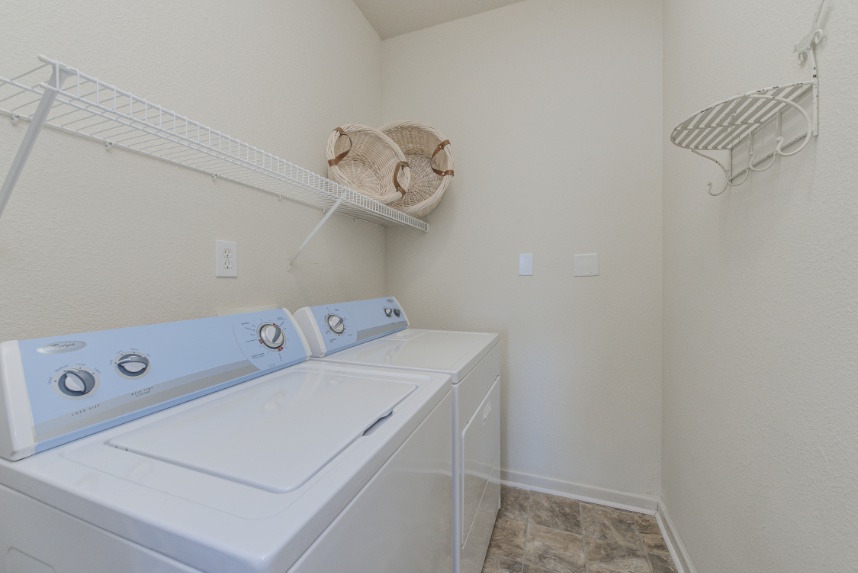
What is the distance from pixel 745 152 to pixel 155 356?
162 cm

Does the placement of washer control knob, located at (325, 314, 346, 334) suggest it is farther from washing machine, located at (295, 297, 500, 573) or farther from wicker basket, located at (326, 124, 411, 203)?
wicker basket, located at (326, 124, 411, 203)

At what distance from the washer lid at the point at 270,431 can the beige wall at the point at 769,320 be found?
845 millimetres

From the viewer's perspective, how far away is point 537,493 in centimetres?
187

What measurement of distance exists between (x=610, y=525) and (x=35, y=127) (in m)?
2.38

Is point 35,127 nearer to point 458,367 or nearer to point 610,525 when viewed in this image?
point 458,367

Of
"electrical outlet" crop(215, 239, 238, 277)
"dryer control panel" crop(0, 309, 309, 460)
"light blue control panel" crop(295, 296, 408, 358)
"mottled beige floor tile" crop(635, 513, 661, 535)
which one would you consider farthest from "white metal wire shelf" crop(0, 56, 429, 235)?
"mottled beige floor tile" crop(635, 513, 661, 535)

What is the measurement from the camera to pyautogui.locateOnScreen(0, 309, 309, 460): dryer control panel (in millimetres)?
548

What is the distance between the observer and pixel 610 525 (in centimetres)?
161

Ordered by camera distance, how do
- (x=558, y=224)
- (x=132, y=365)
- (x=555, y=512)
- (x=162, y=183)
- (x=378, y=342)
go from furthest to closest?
(x=558, y=224)
(x=555, y=512)
(x=378, y=342)
(x=162, y=183)
(x=132, y=365)

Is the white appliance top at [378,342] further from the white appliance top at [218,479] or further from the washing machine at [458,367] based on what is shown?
the white appliance top at [218,479]

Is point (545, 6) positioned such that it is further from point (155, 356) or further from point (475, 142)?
point (155, 356)

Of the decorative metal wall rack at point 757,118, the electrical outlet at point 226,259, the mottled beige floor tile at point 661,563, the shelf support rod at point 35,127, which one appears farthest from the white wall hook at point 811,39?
the mottled beige floor tile at point 661,563

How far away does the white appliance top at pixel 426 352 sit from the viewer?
1.05 m

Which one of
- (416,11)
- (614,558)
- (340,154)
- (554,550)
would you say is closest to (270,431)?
(340,154)
